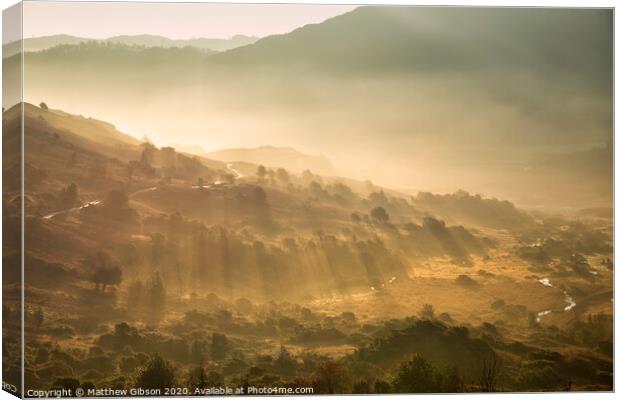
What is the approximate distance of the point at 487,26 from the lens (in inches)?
364

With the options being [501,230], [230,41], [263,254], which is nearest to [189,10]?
[230,41]

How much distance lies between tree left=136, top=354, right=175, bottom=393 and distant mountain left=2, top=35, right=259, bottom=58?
3.04 meters

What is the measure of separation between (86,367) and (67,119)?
7.80 feet

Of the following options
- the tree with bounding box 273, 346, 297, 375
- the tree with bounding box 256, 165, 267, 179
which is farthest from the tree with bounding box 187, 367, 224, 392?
the tree with bounding box 256, 165, 267, 179

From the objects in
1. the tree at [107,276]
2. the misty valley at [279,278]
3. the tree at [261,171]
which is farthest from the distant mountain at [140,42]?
the tree at [107,276]

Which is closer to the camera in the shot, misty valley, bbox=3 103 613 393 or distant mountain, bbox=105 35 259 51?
misty valley, bbox=3 103 613 393

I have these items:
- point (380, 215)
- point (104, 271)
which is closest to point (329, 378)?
point (380, 215)

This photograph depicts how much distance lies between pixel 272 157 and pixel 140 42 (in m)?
1.71

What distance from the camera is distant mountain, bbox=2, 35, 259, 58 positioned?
28.9ft

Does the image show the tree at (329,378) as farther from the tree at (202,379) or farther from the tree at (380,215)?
the tree at (380,215)

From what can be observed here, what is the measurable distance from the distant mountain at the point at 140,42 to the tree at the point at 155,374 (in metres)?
3.04

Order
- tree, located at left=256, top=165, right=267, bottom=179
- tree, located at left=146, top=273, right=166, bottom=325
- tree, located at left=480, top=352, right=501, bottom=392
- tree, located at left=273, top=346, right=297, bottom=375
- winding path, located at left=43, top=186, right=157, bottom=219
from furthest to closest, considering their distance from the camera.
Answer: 1. tree, located at left=256, top=165, right=267, bottom=179
2. tree, located at left=480, top=352, right=501, bottom=392
3. tree, located at left=273, top=346, right=297, bottom=375
4. tree, located at left=146, top=273, right=166, bottom=325
5. winding path, located at left=43, top=186, right=157, bottom=219

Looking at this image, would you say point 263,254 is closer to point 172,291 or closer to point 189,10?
point 172,291

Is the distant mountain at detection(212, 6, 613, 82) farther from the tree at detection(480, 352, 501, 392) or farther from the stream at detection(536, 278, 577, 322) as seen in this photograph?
the tree at detection(480, 352, 501, 392)
